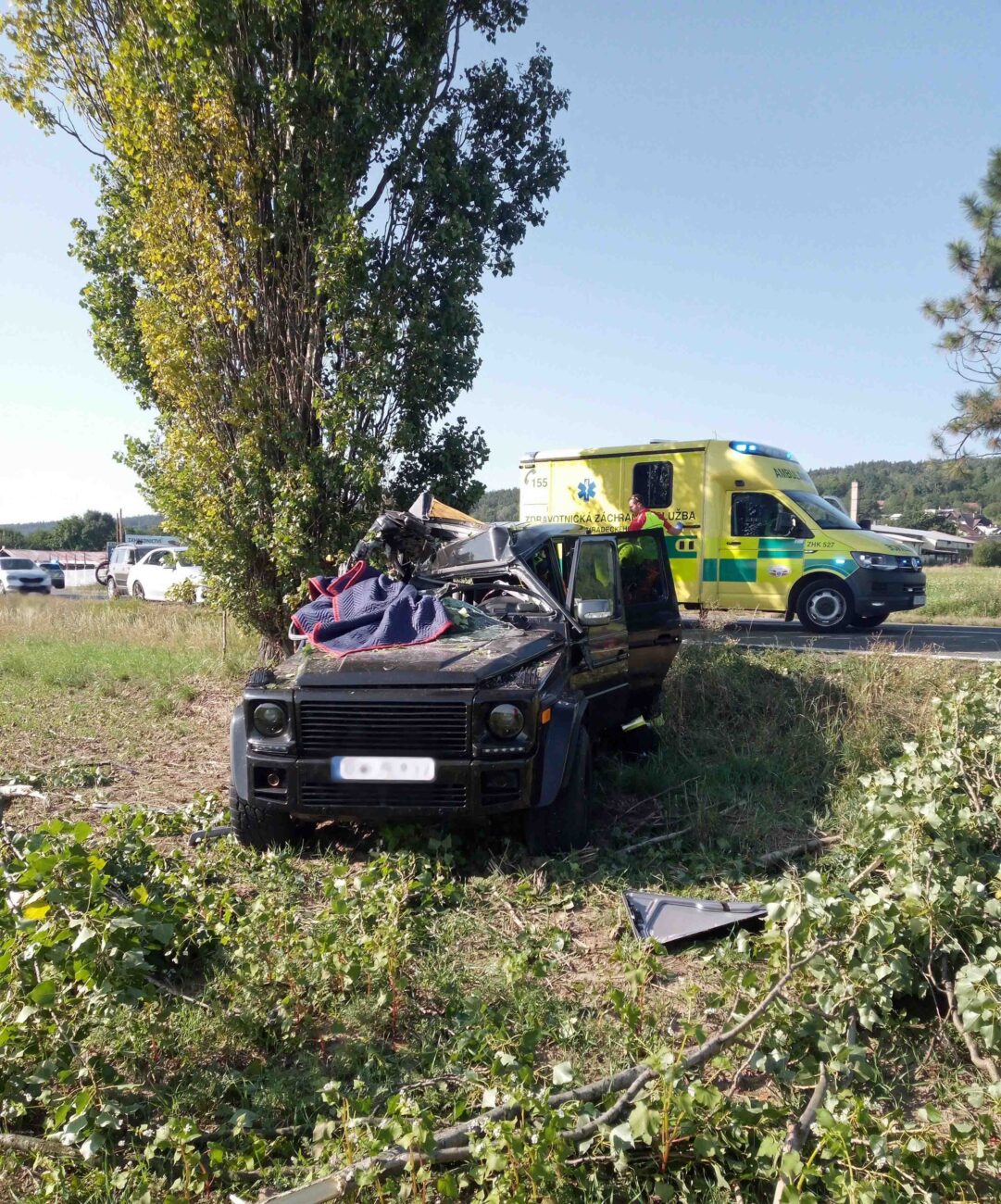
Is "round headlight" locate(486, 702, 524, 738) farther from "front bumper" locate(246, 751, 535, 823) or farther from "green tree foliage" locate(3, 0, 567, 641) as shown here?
"green tree foliage" locate(3, 0, 567, 641)

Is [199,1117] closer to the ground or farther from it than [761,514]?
closer to the ground

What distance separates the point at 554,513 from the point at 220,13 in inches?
361

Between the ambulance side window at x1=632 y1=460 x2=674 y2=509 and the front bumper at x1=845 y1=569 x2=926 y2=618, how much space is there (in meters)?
3.09

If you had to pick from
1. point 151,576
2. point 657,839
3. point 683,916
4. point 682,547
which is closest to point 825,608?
point 682,547

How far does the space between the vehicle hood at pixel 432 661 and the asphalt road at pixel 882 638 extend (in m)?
4.74

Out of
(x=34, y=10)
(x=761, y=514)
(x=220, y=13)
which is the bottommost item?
(x=761, y=514)

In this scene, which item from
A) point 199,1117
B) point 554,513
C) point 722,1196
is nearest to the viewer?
point 722,1196

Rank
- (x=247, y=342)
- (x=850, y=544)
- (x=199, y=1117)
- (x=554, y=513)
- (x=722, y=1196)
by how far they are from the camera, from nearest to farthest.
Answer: (x=722, y=1196) < (x=199, y=1117) < (x=247, y=342) < (x=850, y=544) < (x=554, y=513)

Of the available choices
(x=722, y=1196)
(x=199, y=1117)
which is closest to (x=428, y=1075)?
(x=199, y=1117)

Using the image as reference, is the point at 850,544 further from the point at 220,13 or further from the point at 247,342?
the point at 220,13

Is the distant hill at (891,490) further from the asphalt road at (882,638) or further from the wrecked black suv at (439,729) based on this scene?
the wrecked black suv at (439,729)

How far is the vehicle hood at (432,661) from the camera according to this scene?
4.63 metres

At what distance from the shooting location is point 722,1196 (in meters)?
2.45

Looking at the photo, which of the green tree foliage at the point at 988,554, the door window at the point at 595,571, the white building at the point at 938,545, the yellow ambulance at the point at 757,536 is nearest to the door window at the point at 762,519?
the yellow ambulance at the point at 757,536
